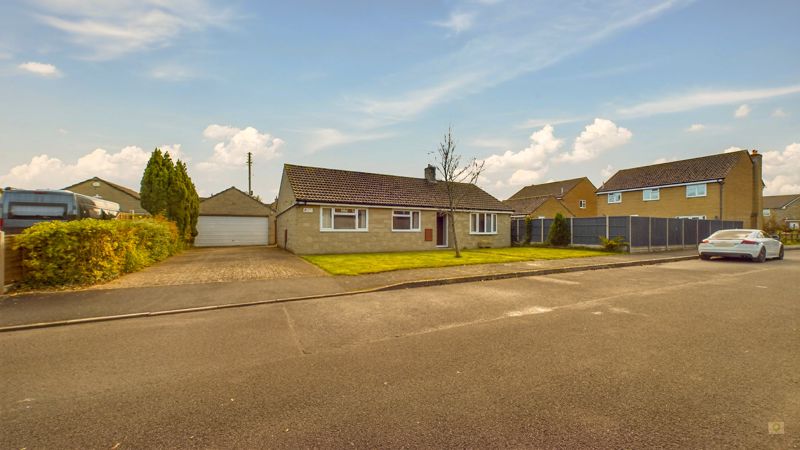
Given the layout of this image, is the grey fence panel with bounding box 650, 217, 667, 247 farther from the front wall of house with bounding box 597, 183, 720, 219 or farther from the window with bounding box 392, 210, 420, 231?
the window with bounding box 392, 210, 420, 231

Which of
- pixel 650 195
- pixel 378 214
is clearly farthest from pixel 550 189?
pixel 378 214

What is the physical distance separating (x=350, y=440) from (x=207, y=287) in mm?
7678

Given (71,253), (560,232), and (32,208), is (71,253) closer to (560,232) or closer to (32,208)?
(32,208)

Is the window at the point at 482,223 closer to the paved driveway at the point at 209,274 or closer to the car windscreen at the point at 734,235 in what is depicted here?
the car windscreen at the point at 734,235

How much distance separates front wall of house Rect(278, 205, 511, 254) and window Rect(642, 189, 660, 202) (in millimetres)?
20958

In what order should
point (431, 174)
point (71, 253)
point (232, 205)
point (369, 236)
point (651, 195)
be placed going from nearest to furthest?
point (71, 253) → point (369, 236) → point (431, 174) → point (232, 205) → point (651, 195)

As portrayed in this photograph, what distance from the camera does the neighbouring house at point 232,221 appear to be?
28.3 metres

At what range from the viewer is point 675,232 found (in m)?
22.0

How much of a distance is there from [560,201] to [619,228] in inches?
887

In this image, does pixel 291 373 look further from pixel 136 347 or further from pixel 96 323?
pixel 96 323

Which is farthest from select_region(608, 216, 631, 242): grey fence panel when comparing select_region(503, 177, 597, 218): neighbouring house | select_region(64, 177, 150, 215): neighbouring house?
select_region(64, 177, 150, 215): neighbouring house

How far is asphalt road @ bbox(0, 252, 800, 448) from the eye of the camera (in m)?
2.73

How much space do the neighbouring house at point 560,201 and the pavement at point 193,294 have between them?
28.8 m

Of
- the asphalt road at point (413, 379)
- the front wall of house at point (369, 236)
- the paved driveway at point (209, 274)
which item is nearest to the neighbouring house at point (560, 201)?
the front wall of house at point (369, 236)
